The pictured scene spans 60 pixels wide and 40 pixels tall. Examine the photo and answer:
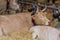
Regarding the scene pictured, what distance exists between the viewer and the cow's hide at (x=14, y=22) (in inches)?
108

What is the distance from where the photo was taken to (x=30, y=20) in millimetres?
3084

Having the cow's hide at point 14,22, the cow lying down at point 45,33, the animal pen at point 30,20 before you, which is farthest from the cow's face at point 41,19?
the cow lying down at point 45,33

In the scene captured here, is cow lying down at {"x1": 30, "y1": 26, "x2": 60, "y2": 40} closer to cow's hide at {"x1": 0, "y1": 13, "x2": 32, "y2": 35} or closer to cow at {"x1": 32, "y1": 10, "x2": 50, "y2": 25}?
cow's hide at {"x1": 0, "y1": 13, "x2": 32, "y2": 35}

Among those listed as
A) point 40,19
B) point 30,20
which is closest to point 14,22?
point 30,20

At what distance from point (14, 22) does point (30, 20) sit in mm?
370

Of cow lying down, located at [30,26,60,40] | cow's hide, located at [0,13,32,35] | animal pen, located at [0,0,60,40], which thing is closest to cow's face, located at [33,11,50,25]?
animal pen, located at [0,0,60,40]

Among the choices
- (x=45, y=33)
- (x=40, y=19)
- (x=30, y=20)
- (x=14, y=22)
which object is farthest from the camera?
(x=40, y=19)

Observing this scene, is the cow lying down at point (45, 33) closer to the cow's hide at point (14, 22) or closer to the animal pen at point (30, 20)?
the animal pen at point (30, 20)

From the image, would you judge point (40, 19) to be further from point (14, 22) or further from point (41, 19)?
point (14, 22)

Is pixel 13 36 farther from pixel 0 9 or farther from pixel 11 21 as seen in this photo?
pixel 0 9

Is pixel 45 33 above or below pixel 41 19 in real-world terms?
below

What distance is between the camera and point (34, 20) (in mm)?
3191

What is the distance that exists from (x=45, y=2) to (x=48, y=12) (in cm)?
23

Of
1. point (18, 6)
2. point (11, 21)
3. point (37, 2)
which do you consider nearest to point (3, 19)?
A: point (11, 21)
